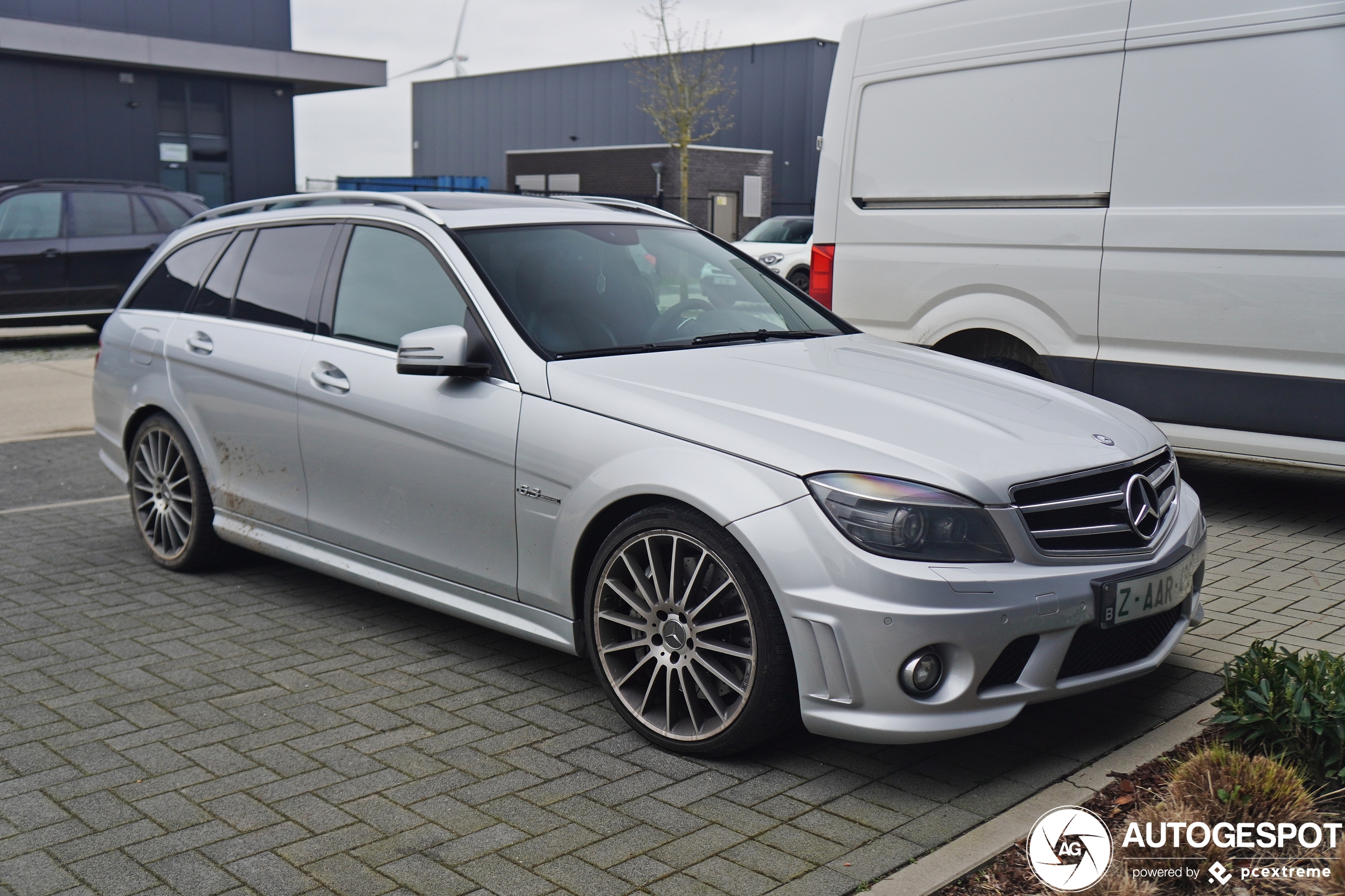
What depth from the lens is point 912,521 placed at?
3404 mm

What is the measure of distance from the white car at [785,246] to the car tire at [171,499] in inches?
584

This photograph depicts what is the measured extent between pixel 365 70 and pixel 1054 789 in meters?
28.1

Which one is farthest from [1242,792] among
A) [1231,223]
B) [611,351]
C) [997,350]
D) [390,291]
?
[997,350]

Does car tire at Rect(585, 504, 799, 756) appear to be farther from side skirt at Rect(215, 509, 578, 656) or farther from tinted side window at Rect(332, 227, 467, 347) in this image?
tinted side window at Rect(332, 227, 467, 347)

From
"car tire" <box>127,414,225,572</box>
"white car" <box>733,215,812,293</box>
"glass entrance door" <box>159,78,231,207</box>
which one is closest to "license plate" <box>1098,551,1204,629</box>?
"car tire" <box>127,414,225,572</box>

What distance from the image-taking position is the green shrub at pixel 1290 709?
10.7ft

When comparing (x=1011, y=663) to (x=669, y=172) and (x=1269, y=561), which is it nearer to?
(x=1269, y=561)

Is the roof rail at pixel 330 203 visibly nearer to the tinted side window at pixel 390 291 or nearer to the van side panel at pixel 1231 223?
the tinted side window at pixel 390 291

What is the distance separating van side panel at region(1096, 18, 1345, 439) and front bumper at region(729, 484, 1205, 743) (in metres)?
3.18

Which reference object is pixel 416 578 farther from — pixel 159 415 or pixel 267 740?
pixel 159 415

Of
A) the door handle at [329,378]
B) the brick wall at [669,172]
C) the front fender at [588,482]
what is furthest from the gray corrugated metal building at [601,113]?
the front fender at [588,482]

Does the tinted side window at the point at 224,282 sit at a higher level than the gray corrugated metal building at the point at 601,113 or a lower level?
lower

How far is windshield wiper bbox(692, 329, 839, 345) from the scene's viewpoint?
15.1 feet

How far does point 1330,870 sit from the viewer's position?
2.79 m
